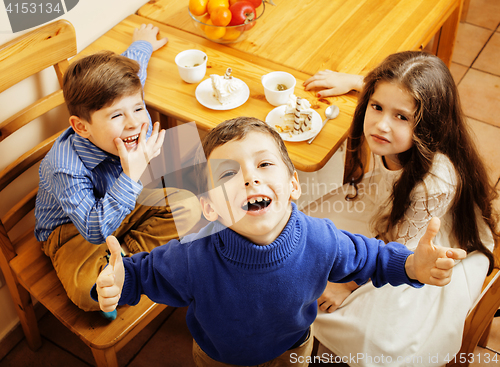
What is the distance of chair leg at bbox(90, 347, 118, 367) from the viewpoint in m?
1.17

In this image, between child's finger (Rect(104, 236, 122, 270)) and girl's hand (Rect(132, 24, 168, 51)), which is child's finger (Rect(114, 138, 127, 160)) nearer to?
child's finger (Rect(104, 236, 122, 270))

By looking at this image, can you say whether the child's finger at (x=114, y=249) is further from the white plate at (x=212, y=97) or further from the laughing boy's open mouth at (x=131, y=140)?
the white plate at (x=212, y=97)

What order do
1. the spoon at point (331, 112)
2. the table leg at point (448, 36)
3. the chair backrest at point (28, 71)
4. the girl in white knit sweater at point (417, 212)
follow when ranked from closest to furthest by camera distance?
the girl in white knit sweater at point (417, 212)
the chair backrest at point (28, 71)
the spoon at point (331, 112)
the table leg at point (448, 36)

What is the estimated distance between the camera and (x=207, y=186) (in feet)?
2.90

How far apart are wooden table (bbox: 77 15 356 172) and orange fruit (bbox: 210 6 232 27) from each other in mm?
88

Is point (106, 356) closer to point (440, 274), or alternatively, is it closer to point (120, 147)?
point (120, 147)

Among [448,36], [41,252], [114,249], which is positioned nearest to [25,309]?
[41,252]

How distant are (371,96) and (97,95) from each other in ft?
2.31

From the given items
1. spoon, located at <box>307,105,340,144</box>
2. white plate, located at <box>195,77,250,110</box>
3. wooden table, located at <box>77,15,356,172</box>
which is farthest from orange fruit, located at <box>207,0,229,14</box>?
spoon, located at <box>307,105,340,144</box>

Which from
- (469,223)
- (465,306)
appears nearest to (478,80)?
(469,223)

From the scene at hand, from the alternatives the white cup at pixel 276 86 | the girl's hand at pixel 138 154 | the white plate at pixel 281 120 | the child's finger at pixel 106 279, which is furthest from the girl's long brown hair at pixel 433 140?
the child's finger at pixel 106 279

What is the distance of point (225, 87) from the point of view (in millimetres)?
1346

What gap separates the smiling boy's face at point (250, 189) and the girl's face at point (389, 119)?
1.33 ft

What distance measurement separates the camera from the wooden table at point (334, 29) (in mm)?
1503
